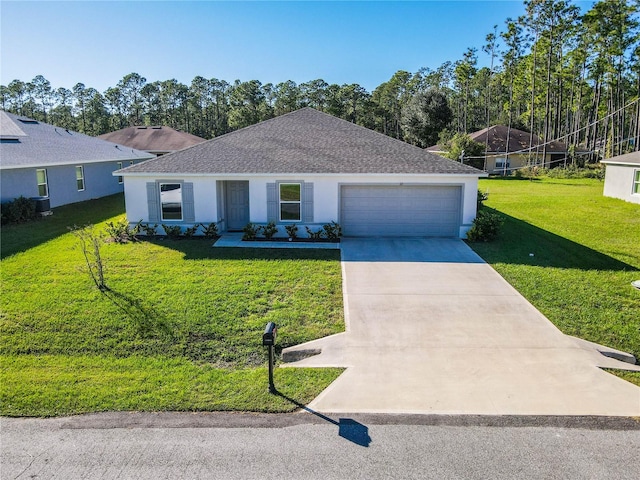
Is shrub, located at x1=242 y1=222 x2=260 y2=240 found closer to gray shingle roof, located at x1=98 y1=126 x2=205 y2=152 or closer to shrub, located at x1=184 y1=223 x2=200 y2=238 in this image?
shrub, located at x1=184 y1=223 x2=200 y2=238

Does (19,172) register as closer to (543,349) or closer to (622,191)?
(543,349)

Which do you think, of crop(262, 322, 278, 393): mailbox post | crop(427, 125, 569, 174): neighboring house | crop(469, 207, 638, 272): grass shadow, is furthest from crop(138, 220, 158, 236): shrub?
crop(427, 125, 569, 174): neighboring house

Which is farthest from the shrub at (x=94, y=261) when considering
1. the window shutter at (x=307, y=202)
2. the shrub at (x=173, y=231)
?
the window shutter at (x=307, y=202)

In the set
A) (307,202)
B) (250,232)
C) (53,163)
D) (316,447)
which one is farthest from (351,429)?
(53,163)

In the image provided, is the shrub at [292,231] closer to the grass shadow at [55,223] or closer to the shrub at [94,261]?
the shrub at [94,261]

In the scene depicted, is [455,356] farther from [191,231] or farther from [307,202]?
[191,231]

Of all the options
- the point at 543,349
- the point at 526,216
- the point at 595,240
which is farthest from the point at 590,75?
the point at 543,349

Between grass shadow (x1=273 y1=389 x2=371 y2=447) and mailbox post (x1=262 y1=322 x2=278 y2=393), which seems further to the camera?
mailbox post (x1=262 y1=322 x2=278 y2=393)
